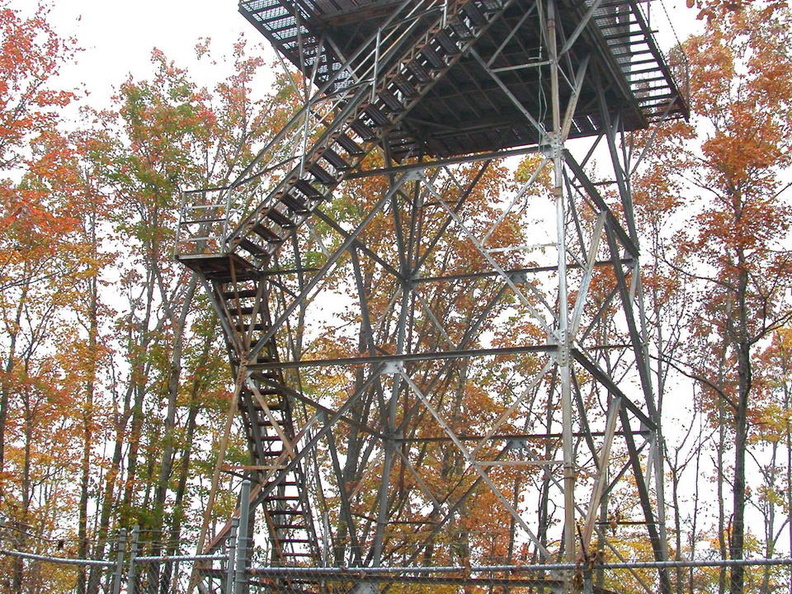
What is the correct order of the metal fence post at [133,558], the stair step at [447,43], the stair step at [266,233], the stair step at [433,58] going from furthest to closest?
1. the stair step at [266,233]
2. the stair step at [433,58]
3. the stair step at [447,43]
4. the metal fence post at [133,558]

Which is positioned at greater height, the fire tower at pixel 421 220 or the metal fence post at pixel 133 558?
the fire tower at pixel 421 220

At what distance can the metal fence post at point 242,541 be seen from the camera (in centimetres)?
735

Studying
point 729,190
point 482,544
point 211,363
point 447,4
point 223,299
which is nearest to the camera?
point 447,4

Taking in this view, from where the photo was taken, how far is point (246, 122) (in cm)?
3053

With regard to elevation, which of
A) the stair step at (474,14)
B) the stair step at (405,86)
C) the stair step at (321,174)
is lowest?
the stair step at (321,174)

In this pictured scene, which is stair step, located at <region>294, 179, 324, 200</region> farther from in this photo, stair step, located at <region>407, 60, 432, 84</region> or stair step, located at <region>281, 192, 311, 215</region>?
stair step, located at <region>407, 60, 432, 84</region>

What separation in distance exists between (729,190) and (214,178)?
52.9 feet

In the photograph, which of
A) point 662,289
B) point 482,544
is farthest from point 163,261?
point 662,289

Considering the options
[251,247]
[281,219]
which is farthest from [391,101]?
[251,247]

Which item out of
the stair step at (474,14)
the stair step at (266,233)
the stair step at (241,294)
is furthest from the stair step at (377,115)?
the stair step at (241,294)

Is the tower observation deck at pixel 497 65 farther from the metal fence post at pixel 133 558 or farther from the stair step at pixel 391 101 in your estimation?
the metal fence post at pixel 133 558

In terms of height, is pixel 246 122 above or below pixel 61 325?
above

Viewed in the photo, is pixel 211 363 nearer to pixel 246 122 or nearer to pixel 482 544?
pixel 246 122

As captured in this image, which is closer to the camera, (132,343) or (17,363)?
(132,343)
